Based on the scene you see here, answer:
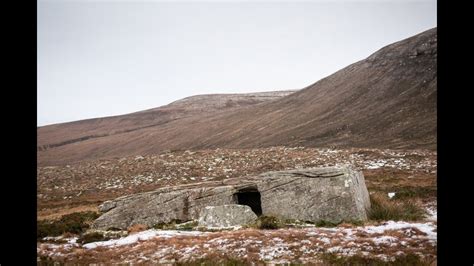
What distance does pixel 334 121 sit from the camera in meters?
72.9

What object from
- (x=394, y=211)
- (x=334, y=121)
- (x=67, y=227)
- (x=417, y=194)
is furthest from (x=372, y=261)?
(x=334, y=121)

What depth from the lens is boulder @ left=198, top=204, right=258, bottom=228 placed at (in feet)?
49.1

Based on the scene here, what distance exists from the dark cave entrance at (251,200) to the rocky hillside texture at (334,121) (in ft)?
116

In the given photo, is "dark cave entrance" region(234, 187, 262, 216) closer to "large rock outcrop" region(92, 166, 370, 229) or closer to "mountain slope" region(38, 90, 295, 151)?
"large rock outcrop" region(92, 166, 370, 229)

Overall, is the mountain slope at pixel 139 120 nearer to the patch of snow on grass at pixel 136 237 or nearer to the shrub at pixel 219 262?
the patch of snow on grass at pixel 136 237

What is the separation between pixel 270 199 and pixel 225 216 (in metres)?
2.25

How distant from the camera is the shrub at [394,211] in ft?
45.0

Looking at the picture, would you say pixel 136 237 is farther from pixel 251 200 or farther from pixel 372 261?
pixel 372 261

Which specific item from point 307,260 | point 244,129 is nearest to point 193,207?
point 307,260

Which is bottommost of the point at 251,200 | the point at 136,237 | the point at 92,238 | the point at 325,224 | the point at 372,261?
the point at 92,238

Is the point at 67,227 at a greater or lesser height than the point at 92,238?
lesser

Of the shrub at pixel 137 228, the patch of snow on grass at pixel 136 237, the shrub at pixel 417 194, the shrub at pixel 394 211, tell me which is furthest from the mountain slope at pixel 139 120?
the shrub at pixel 394 211
